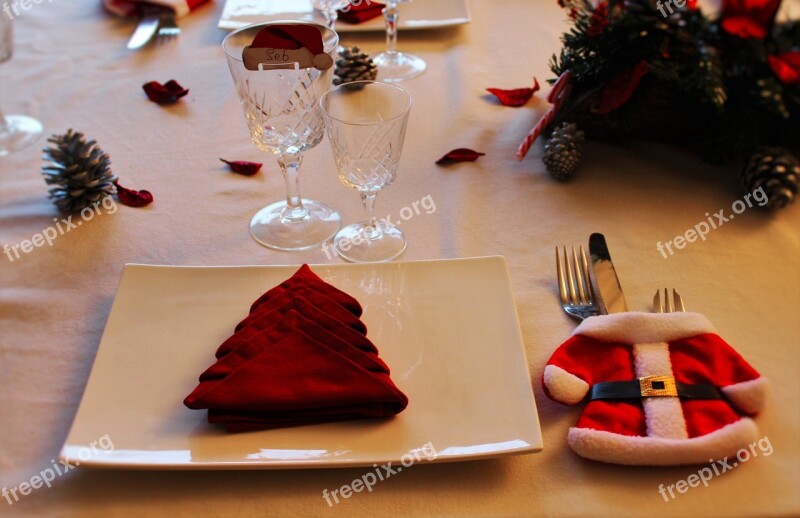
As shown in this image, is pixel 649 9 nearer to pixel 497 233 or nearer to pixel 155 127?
pixel 497 233

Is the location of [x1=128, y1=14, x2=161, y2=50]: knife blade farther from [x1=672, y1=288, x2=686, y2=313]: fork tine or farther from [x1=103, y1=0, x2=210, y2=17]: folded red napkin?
[x1=672, y1=288, x2=686, y2=313]: fork tine

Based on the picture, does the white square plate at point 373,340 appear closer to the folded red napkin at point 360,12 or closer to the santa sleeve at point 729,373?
the santa sleeve at point 729,373

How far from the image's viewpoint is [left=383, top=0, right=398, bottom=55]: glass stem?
4.04 feet

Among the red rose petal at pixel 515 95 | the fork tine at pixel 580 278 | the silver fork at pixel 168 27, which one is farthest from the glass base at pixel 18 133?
the fork tine at pixel 580 278

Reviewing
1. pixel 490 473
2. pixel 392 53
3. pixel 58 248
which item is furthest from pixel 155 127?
pixel 490 473

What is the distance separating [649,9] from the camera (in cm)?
90

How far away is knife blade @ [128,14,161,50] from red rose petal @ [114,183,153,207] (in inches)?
18.0

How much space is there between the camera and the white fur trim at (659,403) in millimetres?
601

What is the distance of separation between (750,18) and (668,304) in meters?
0.37

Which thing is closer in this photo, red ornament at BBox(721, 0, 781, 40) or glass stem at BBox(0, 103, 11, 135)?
red ornament at BBox(721, 0, 781, 40)

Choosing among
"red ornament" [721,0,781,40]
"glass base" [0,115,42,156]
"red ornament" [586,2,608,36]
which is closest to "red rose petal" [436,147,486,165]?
"red ornament" [586,2,608,36]

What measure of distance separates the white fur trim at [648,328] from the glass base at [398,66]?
68 cm

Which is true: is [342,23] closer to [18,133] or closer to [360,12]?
[360,12]

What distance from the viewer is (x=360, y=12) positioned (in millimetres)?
1340
